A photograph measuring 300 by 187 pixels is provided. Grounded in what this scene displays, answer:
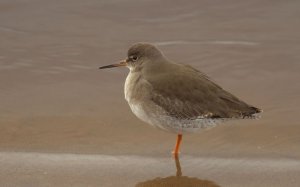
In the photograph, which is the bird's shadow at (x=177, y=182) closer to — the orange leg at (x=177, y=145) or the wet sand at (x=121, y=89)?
the wet sand at (x=121, y=89)

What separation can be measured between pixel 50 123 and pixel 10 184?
1.61m

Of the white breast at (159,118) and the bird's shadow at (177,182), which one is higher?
the white breast at (159,118)

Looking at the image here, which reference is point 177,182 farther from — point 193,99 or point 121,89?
point 121,89

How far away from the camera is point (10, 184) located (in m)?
5.91

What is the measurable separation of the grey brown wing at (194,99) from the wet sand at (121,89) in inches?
17.0

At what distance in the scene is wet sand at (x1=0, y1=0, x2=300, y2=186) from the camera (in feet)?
20.6

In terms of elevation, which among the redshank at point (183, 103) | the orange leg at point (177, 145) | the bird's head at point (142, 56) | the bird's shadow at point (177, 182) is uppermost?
the bird's head at point (142, 56)

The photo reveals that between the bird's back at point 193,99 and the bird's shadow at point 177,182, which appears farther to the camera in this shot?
the bird's back at point 193,99

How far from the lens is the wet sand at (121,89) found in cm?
629

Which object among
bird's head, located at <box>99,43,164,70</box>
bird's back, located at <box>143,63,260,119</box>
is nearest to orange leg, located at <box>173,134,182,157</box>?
bird's back, located at <box>143,63,260,119</box>

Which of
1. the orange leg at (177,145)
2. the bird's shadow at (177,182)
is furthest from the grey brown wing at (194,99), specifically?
the bird's shadow at (177,182)

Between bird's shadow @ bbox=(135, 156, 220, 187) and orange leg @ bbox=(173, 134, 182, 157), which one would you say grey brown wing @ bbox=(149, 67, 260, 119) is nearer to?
orange leg @ bbox=(173, 134, 182, 157)

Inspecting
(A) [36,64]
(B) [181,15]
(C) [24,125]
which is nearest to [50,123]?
(C) [24,125]

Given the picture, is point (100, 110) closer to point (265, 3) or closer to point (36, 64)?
point (36, 64)
